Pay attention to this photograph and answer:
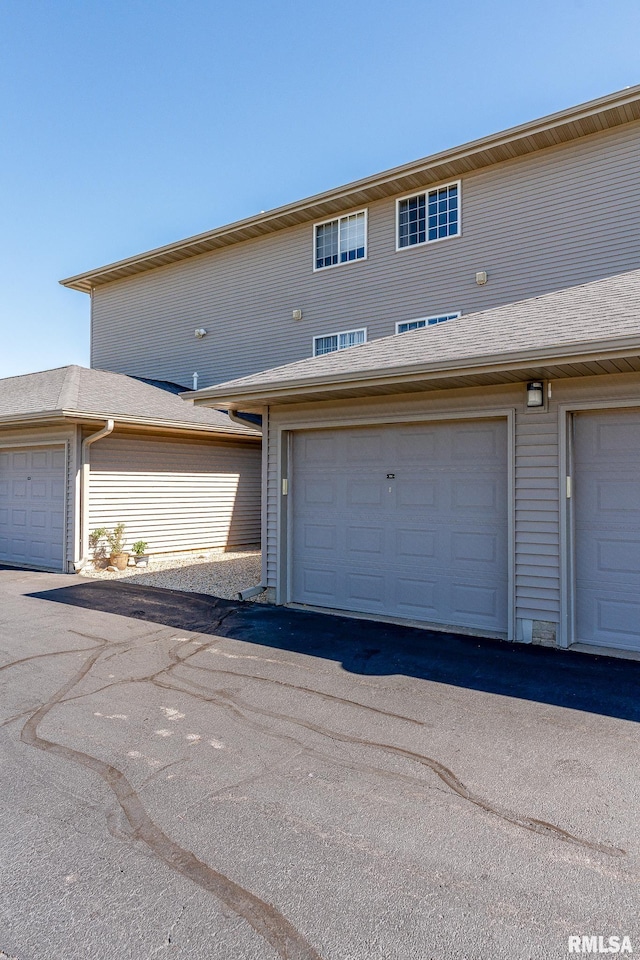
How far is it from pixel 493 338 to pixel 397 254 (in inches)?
251

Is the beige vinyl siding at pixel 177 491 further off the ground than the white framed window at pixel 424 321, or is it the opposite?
the white framed window at pixel 424 321

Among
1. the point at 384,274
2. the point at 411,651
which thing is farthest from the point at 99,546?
the point at 384,274

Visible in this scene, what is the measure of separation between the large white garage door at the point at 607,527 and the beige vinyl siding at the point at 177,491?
806cm

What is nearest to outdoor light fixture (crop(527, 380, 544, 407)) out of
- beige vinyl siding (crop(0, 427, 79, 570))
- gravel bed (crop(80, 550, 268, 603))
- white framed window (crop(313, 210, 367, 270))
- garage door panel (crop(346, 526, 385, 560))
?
garage door panel (crop(346, 526, 385, 560))

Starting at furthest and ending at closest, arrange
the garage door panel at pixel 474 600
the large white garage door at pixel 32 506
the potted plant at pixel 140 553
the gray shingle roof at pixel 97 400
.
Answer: the potted plant at pixel 140 553, the large white garage door at pixel 32 506, the gray shingle roof at pixel 97 400, the garage door panel at pixel 474 600

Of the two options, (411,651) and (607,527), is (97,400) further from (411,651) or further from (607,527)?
(607,527)

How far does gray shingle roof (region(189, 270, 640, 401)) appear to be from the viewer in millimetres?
5254

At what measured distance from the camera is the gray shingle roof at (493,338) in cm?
525

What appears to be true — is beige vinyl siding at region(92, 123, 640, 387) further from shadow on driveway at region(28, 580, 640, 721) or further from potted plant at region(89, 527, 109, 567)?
shadow on driveway at region(28, 580, 640, 721)

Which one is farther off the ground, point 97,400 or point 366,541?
→ point 97,400

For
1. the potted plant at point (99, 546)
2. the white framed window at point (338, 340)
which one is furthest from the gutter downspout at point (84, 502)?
the white framed window at point (338, 340)

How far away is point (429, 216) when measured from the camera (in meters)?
11.3

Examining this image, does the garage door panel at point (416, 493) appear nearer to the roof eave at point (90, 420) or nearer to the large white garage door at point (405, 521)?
the large white garage door at point (405, 521)

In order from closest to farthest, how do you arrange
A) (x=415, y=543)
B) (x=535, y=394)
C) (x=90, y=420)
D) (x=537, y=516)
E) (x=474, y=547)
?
(x=535, y=394) < (x=537, y=516) < (x=474, y=547) < (x=415, y=543) < (x=90, y=420)
